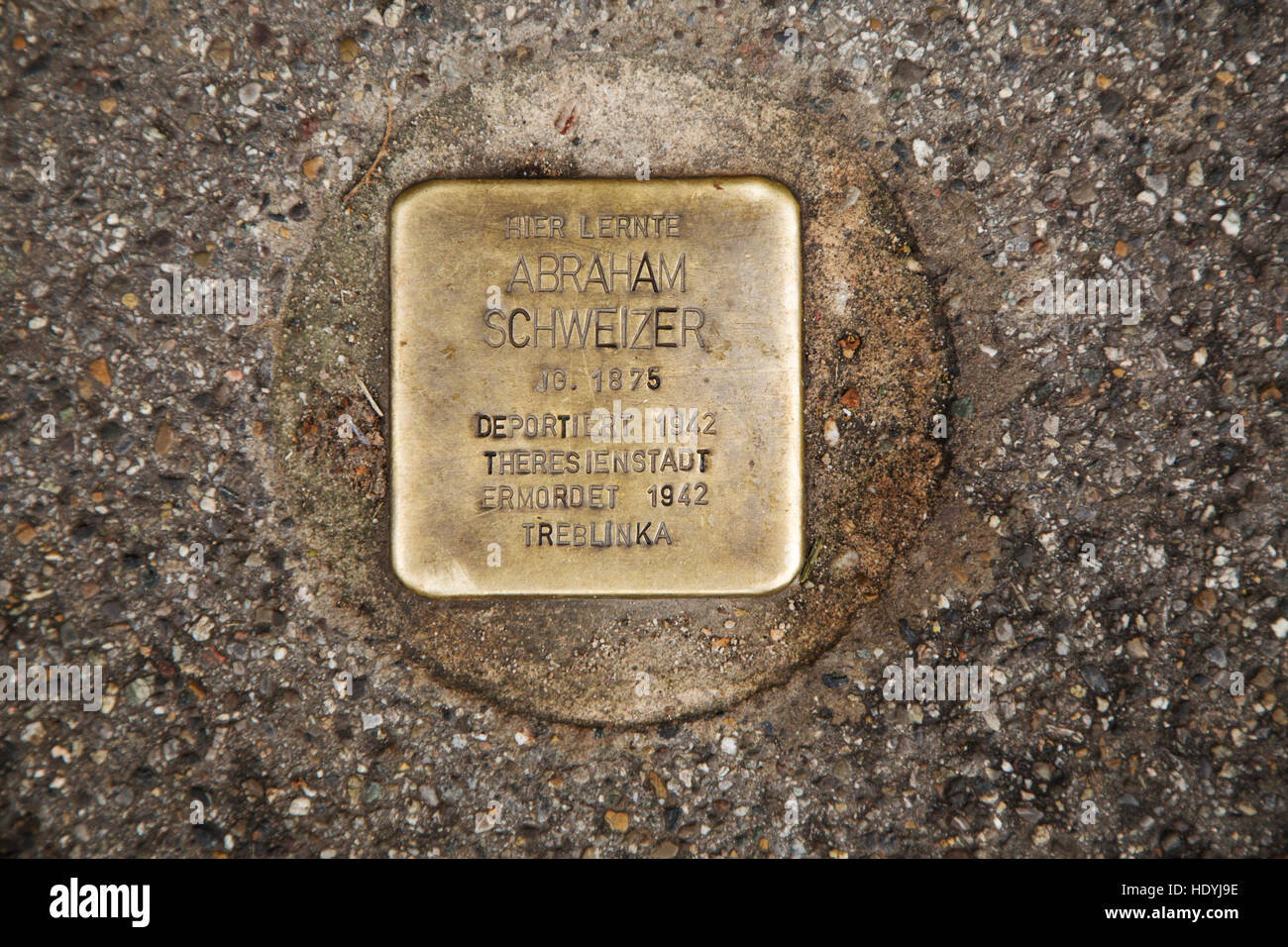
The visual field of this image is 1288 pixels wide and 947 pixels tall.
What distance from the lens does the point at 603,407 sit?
1.92m

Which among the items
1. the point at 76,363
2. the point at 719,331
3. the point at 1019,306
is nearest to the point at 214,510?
the point at 76,363

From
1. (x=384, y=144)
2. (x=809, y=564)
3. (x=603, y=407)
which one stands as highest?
(x=384, y=144)

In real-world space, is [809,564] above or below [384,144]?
below

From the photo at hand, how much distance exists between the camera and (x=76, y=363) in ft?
6.56

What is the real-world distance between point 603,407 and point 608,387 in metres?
0.05

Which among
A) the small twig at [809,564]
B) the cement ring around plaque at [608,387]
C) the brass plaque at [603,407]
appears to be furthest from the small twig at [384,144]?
the small twig at [809,564]

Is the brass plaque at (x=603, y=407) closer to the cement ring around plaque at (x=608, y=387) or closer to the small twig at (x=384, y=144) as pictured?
the cement ring around plaque at (x=608, y=387)

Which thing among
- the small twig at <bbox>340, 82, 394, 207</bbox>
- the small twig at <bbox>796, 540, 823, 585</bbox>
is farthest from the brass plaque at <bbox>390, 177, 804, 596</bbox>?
the small twig at <bbox>340, 82, 394, 207</bbox>

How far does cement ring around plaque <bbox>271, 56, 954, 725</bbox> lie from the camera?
6.31 ft

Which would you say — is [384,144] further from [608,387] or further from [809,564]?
[809,564]

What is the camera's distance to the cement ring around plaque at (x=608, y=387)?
1.92 metres

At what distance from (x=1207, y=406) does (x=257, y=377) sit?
2587 millimetres

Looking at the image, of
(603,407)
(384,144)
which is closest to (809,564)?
(603,407)

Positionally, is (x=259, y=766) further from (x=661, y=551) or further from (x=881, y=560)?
(x=881, y=560)
